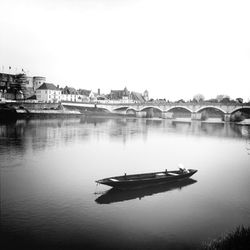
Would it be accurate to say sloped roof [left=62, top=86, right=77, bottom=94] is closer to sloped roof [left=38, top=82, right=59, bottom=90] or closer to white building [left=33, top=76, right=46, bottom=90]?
sloped roof [left=38, top=82, right=59, bottom=90]

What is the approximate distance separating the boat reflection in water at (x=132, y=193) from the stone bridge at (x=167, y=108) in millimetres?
80558

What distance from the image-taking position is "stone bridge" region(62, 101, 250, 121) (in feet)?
330

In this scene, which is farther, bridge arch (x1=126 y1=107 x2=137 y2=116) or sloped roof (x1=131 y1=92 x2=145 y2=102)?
sloped roof (x1=131 y1=92 x2=145 y2=102)

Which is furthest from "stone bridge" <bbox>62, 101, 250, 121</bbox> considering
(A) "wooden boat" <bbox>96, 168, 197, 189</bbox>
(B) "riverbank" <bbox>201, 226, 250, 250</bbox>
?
(B) "riverbank" <bbox>201, 226, 250, 250</bbox>

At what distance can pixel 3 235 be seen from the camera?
13625mm

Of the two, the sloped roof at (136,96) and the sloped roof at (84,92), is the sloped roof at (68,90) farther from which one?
the sloped roof at (136,96)

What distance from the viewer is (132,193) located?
20.5 m

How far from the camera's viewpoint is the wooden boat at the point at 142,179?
20.1 meters

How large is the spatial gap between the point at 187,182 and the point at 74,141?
84.3 ft

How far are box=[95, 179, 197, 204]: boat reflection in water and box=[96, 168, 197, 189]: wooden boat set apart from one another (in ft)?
1.16

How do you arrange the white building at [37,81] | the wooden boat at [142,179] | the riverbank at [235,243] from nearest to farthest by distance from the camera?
the riverbank at [235,243]
the wooden boat at [142,179]
the white building at [37,81]

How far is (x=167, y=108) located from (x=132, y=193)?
328 feet

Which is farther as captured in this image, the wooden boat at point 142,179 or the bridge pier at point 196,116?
the bridge pier at point 196,116

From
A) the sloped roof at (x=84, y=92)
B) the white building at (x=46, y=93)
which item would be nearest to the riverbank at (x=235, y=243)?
the white building at (x=46, y=93)
